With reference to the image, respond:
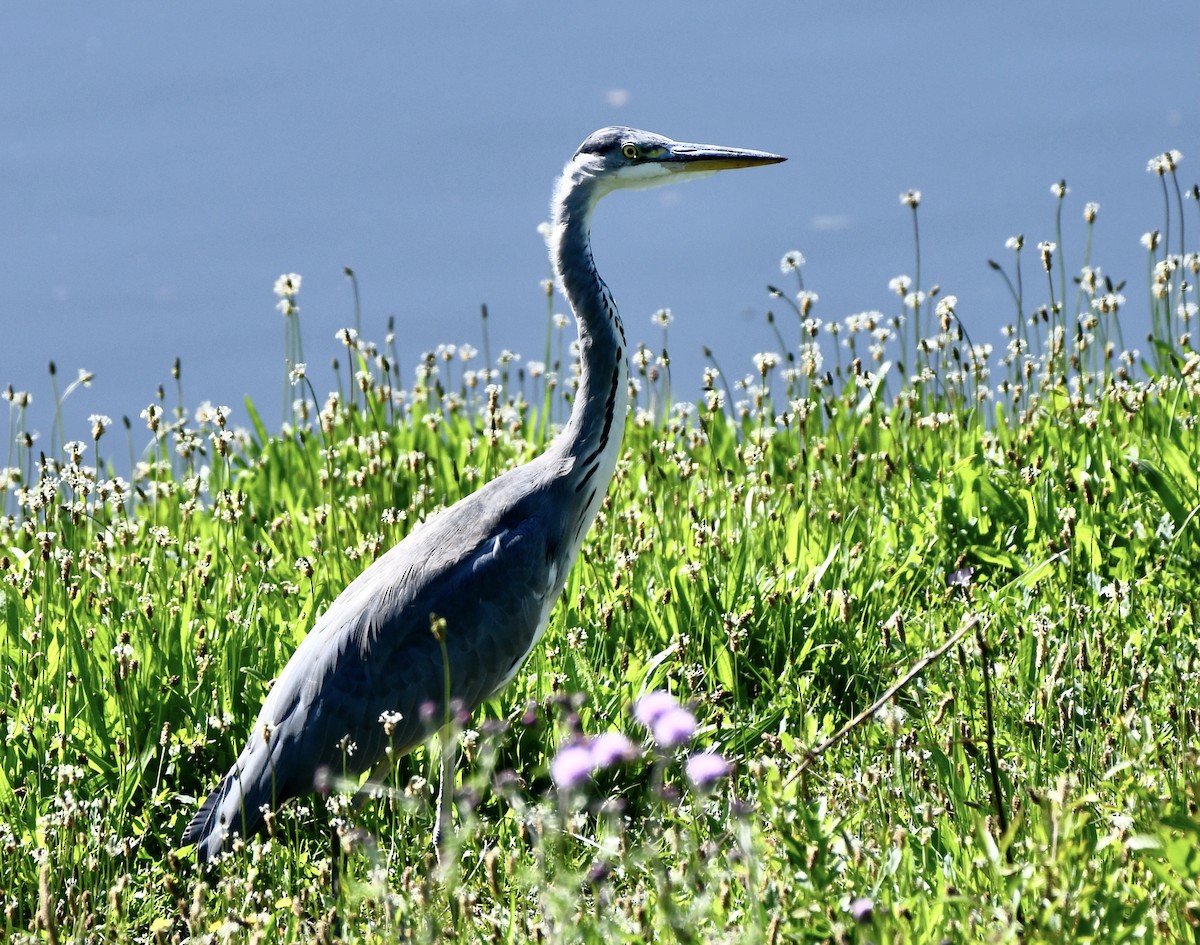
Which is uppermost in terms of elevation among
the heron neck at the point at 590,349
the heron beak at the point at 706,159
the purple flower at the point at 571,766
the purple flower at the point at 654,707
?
the heron beak at the point at 706,159

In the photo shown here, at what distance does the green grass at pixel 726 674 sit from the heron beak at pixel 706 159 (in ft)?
2.58

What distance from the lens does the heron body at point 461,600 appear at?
14.2ft

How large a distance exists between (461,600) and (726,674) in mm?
922

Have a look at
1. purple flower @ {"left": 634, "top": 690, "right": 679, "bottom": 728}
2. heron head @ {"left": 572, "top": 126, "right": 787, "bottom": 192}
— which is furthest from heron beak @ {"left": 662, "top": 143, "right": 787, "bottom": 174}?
purple flower @ {"left": 634, "top": 690, "right": 679, "bottom": 728}

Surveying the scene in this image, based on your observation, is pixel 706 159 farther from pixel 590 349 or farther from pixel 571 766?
pixel 571 766

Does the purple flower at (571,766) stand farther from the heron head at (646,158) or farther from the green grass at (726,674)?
the heron head at (646,158)

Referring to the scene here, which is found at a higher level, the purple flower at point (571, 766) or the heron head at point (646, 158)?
the heron head at point (646, 158)

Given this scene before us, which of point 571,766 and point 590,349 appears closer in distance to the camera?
point 571,766

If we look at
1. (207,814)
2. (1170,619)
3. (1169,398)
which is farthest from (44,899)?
(1169,398)

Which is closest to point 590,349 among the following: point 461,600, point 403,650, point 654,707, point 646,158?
point 646,158

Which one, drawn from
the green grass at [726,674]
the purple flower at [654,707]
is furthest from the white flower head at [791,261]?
the purple flower at [654,707]

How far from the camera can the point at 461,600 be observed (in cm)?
458

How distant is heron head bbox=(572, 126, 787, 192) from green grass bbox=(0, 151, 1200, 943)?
806mm

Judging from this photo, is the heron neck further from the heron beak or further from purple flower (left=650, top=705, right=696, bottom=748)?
purple flower (left=650, top=705, right=696, bottom=748)
